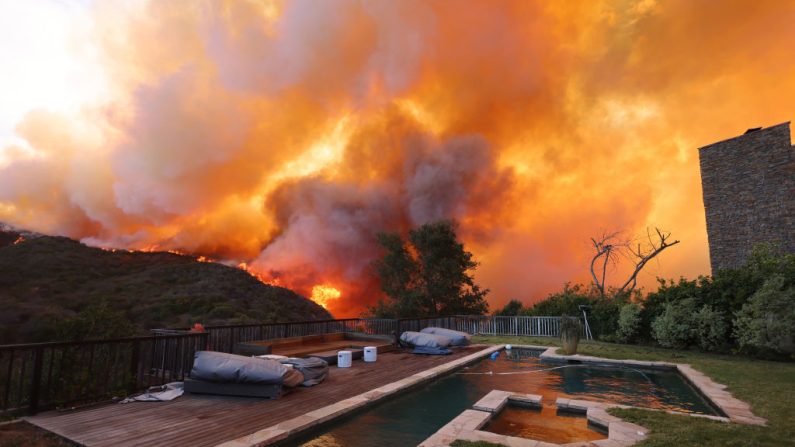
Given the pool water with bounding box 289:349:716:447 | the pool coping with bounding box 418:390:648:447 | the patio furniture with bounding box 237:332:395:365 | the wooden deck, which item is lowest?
the pool water with bounding box 289:349:716:447

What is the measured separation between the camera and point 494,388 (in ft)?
27.4

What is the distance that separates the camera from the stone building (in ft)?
64.6

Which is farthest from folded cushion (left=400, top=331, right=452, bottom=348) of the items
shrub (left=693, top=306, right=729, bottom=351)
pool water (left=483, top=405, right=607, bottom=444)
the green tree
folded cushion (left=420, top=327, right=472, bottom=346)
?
the green tree

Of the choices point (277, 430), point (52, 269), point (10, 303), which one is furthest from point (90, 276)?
point (277, 430)

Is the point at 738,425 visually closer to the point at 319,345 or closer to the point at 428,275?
the point at 319,345

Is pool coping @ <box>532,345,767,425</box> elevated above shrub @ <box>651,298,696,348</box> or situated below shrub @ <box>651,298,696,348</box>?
below

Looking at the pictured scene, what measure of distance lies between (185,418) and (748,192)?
26609 millimetres

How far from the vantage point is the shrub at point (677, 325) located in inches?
578

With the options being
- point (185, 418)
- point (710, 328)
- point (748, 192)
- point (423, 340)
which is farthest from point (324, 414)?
point (748, 192)

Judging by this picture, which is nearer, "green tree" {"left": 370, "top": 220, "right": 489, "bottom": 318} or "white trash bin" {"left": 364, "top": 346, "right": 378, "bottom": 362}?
"white trash bin" {"left": 364, "top": 346, "right": 378, "bottom": 362}

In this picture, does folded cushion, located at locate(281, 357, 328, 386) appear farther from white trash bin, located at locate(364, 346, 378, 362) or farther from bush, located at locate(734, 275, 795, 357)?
bush, located at locate(734, 275, 795, 357)

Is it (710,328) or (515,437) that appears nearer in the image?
(515,437)

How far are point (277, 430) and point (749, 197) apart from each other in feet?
84.6

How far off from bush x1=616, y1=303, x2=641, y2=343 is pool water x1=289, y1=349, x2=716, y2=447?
20.6ft
